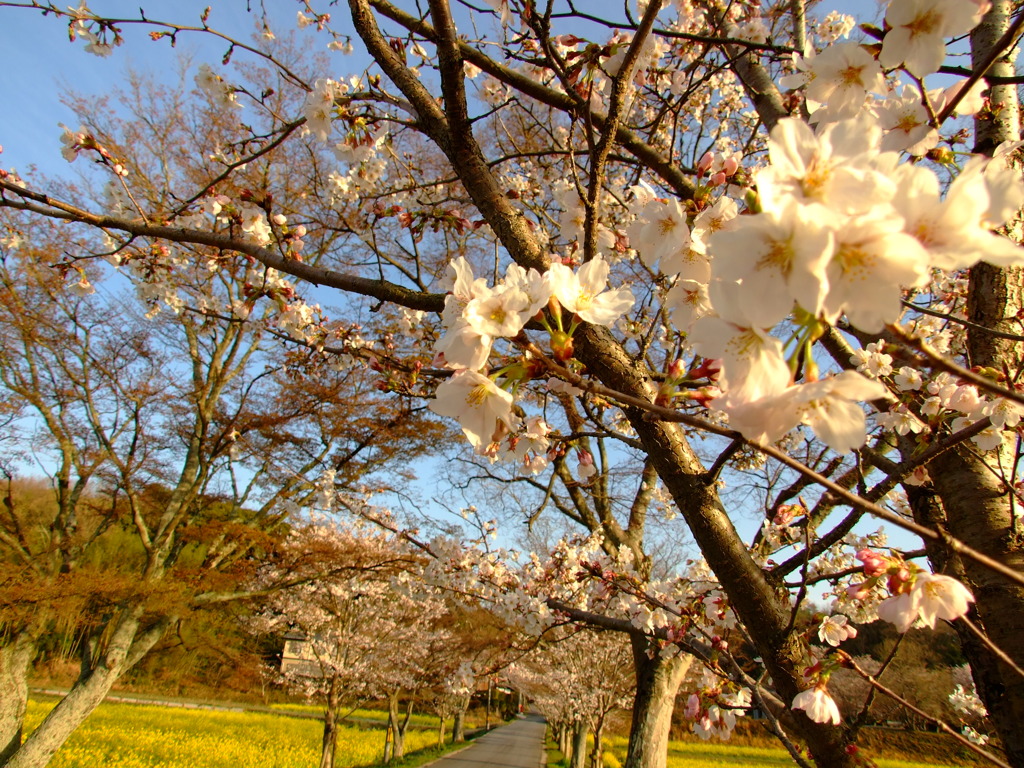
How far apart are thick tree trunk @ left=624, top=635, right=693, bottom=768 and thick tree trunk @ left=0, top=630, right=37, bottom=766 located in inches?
279

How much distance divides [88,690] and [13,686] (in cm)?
110

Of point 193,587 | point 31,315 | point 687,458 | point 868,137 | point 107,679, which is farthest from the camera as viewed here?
point 31,315

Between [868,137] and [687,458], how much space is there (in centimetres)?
68

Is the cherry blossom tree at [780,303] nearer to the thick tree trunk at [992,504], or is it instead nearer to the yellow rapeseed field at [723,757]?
the thick tree trunk at [992,504]

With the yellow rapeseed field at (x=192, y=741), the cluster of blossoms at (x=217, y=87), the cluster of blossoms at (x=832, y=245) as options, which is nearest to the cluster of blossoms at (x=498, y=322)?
the cluster of blossoms at (x=832, y=245)

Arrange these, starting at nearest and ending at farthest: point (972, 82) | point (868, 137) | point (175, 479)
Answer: point (868, 137), point (972, 82), point (175, 479)

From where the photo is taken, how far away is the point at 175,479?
9.19 m

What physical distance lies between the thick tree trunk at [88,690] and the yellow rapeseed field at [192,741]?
2.98 m

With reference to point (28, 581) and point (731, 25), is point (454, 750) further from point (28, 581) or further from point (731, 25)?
point (731, 25)

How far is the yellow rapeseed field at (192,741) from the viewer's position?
872 centimetres

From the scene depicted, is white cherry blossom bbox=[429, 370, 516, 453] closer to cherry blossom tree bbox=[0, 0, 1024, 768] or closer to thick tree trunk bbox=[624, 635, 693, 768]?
cherry blossom tree bbox=[0, 0, 1024, 768]

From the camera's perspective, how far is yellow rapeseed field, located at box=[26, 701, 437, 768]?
343 inches

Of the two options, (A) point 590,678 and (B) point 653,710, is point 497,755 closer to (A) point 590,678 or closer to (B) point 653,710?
(A) point 590,678

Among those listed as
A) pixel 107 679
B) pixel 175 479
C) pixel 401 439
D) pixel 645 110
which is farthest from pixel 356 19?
pixel 175 479
